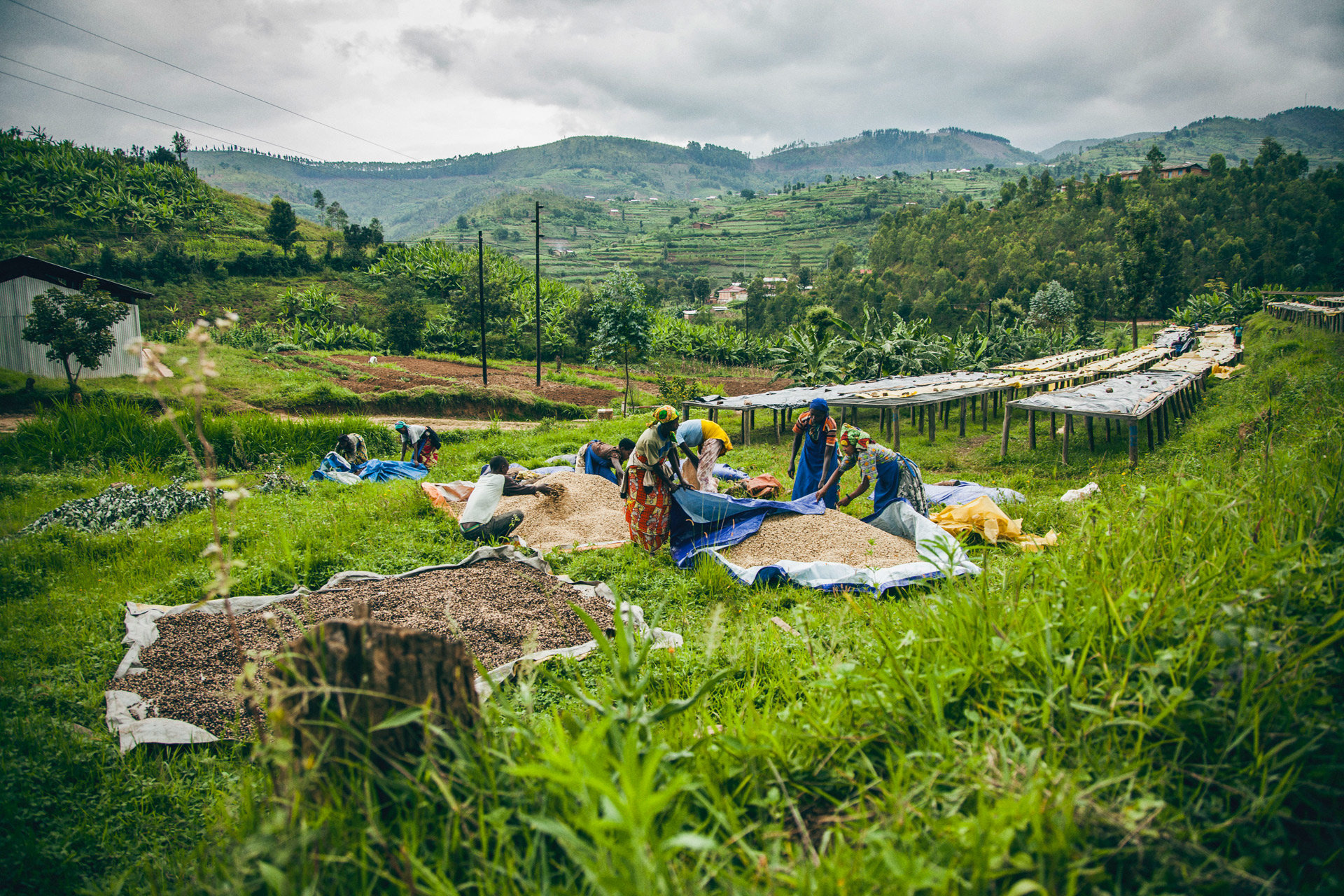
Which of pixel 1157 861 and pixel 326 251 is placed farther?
pixel 326 251

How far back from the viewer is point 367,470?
29.6 ft

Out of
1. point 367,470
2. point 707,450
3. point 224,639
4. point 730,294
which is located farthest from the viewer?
point 730,294

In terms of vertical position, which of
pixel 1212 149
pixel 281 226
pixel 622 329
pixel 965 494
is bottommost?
pixel 965 494

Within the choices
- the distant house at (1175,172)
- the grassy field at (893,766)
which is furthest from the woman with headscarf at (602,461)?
the distant house at (1175,172)

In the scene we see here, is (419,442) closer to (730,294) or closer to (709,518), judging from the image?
(709,518)

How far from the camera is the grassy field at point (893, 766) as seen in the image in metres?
1.23

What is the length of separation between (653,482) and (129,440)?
25.7ft

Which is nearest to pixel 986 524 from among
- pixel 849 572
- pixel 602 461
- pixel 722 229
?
pixel 849 572

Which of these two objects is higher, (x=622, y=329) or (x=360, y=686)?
(x=622, y=329)

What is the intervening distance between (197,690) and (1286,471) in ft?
16.5

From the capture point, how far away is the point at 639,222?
145 meters

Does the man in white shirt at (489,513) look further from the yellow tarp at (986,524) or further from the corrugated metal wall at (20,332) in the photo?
the corrugated metal wall at (20,332)

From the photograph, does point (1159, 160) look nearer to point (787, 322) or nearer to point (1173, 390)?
point (787, 322)

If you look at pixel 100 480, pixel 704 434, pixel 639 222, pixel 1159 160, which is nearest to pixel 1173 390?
pixel 704 434
